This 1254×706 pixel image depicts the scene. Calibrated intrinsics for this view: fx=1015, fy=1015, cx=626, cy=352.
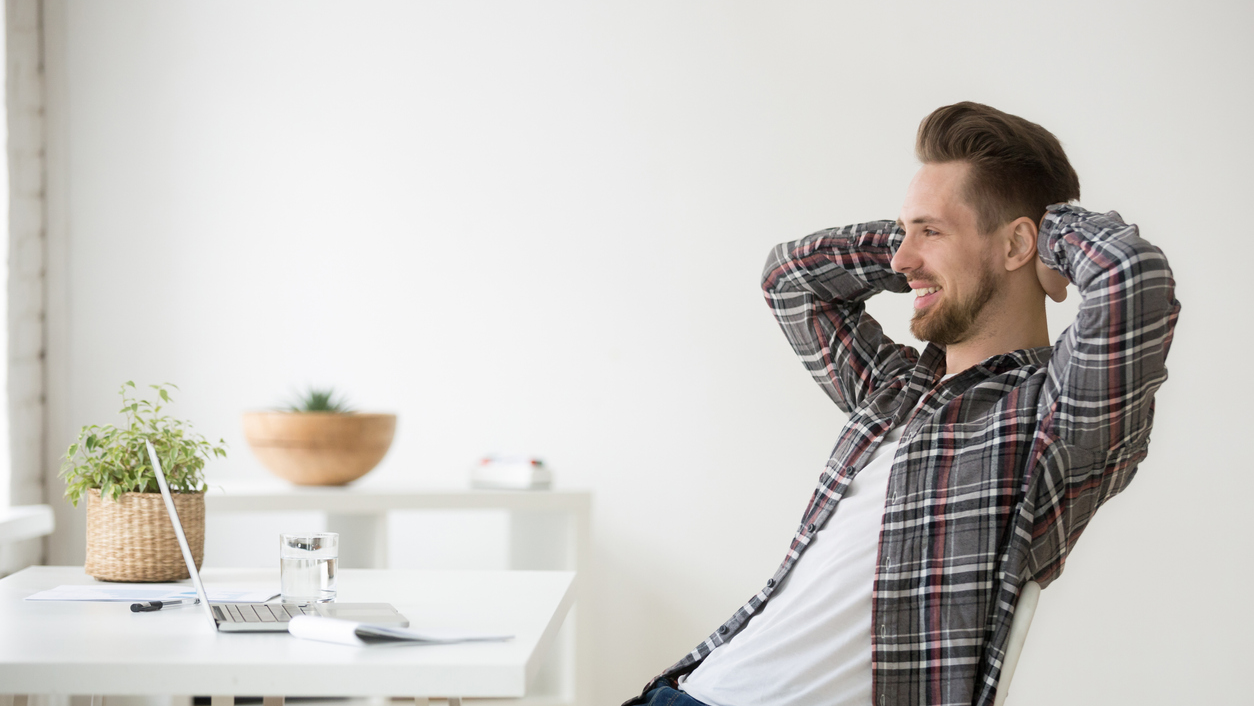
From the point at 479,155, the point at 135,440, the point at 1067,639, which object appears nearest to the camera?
the point at 135,440

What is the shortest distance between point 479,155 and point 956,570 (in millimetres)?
1888

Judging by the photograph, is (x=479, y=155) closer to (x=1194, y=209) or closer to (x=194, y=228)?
(x=194, y=228)

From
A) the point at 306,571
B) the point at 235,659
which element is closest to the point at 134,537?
the point at 306,571

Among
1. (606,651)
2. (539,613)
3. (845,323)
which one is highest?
(845,323)

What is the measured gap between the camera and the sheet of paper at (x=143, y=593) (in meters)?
1.24

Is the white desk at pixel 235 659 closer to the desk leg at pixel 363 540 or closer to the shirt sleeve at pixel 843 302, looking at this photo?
the shirt sleeve at pixel 843 302

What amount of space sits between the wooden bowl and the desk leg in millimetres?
100

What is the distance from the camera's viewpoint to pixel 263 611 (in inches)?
44.4

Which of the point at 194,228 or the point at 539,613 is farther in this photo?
the point at 194,228

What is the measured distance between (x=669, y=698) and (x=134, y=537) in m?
0.75

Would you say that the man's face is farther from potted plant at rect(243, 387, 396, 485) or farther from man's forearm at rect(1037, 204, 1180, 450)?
potted plant at rect(243, 387, 396, 485)

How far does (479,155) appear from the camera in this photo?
275 centimetres

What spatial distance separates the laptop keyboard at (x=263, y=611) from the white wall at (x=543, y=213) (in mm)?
1568

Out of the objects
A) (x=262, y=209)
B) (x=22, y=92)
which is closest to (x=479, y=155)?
(x=262, y=209)
